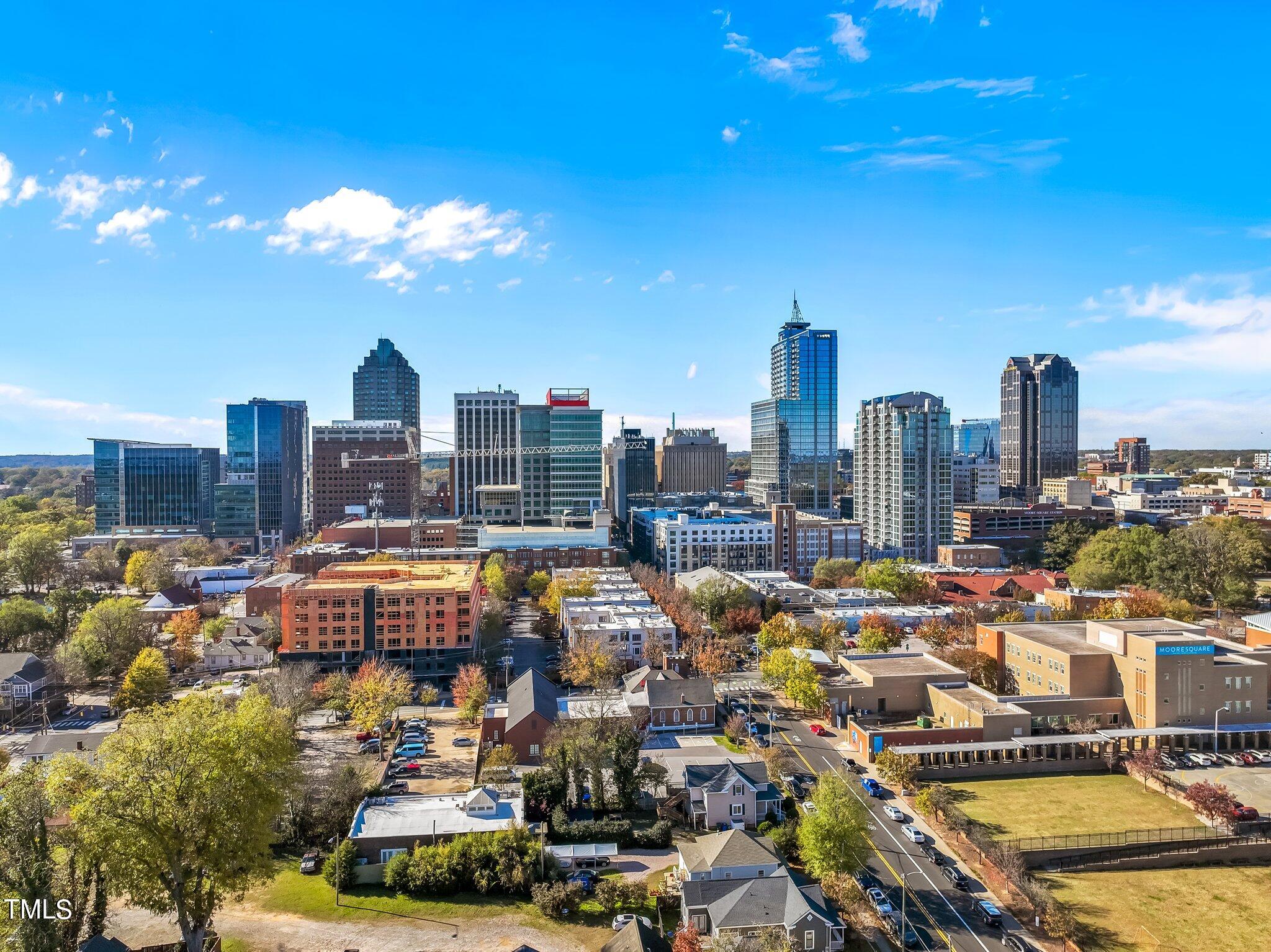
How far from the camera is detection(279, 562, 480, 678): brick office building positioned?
41.3m

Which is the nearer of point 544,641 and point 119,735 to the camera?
point 119,735

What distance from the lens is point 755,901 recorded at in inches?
762

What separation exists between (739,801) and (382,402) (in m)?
149

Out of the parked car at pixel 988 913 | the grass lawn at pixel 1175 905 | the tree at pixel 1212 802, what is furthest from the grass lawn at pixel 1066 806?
the parked car at pixel 988 913

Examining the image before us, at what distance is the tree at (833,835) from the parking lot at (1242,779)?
15.1m

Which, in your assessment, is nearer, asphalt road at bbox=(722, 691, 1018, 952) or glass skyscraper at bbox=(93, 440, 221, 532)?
asphalt road at bbox=(722, 691, 1018, 952)

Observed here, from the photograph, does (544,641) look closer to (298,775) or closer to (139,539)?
(298,775)

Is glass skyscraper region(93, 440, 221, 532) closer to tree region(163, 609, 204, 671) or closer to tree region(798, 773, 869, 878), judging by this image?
tree region(163, 609, 204, 671)

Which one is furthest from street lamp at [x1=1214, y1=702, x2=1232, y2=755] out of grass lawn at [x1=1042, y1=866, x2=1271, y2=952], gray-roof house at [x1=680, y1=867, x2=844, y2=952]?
gray-roof house at [x1=680, y1=867, x2=844, y2=952]

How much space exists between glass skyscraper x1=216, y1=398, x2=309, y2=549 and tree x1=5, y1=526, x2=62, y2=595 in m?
30.3

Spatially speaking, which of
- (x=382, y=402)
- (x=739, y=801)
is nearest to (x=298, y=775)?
(x=739, y=801)

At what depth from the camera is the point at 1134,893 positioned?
22453mm

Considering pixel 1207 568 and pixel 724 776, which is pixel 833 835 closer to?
pixel 724 776

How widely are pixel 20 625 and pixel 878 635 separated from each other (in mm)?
47272
